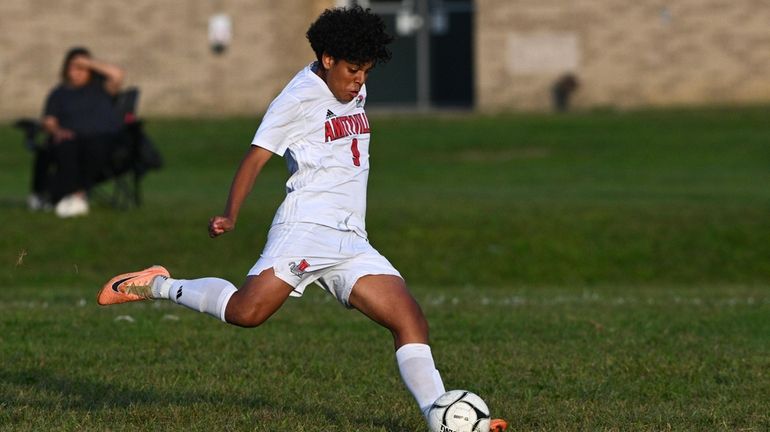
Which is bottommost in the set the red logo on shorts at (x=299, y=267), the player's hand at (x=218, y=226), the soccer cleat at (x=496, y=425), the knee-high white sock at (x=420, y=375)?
the soccer cleat at (x=496, y=425)

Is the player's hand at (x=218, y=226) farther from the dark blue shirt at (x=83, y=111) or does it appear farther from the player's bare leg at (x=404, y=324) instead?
the dark blue shirt at (x=83, y=111)

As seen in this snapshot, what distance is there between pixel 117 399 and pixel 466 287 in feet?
26.3

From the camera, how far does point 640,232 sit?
1702 centimetres

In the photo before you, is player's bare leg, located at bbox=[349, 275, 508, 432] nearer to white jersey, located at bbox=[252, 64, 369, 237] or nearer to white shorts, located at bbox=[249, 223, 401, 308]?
white shorts, located at bbox=[249, 223, 401, 308]

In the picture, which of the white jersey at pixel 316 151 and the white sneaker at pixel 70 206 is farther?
the white sneaker at pixel 70 206

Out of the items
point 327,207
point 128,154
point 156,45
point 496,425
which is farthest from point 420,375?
point 156,45

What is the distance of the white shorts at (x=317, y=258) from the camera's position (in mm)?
6270

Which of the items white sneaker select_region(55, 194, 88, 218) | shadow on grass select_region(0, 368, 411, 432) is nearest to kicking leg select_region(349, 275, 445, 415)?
shadow on grass select_region(0, 368, 411, 432)

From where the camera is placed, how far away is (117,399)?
719cm

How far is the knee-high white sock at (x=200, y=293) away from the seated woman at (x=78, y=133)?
10.9 metres

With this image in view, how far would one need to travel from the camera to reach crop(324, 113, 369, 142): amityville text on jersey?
640 centimetres

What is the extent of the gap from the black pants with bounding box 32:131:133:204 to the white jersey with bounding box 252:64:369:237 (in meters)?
11.2

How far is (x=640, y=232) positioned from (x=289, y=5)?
20.1 m

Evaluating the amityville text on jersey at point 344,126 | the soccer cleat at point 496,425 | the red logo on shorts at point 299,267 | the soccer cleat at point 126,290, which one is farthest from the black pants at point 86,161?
the soccer cleat at point 496,425
